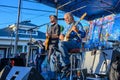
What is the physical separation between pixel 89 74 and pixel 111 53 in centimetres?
47

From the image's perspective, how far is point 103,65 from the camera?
14.2 feet

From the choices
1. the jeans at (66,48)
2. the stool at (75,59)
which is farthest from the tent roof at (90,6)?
the stool at (75,59)

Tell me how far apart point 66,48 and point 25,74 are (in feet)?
2.55

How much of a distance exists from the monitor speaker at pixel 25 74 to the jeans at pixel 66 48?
48cm

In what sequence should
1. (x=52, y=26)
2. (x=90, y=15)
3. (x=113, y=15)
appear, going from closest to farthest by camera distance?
(x=52, y=26) < (x=113, y=15) < (x=90, y=15)

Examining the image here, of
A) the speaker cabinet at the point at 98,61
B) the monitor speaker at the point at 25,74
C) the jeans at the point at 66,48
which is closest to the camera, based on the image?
the speaker cabinet at the point at 98,61

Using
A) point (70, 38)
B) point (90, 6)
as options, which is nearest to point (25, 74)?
point (70, 38)

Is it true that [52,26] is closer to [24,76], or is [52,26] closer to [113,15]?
[24,76]

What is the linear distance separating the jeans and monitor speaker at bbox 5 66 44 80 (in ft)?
1.56

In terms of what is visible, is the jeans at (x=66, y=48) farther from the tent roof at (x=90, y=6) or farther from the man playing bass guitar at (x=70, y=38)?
the tent roof at (x=90, y=6)

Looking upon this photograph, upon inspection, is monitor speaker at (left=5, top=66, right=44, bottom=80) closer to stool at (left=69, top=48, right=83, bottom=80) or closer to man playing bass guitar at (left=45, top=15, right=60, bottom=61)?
stool at (left=69, top=48, right=83, bottom=80)

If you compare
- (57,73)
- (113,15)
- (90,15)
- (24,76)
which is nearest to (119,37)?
(113,15)

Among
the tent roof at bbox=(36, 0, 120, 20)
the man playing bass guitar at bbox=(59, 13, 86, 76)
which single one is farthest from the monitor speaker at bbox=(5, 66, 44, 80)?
the tent roof at bbox=(36, 0, 120, 20)

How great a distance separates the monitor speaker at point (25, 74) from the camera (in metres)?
4.43
